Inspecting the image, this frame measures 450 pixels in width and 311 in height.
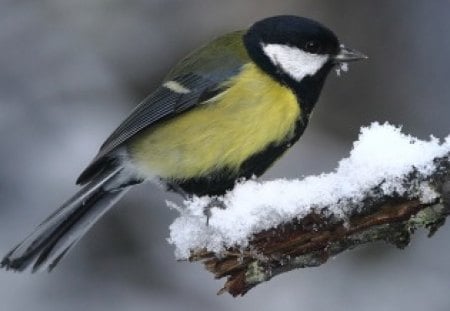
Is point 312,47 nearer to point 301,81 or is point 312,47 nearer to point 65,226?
point 301,81

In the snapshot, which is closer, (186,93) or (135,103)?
(186,93)

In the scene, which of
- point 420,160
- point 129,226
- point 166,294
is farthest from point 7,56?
point 420,160

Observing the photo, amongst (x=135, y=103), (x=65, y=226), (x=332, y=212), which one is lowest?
(x=135, y=103)

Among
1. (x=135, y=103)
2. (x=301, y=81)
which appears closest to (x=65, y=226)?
(x=301, y=81)

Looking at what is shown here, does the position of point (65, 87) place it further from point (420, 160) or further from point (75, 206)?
point (420, 160)

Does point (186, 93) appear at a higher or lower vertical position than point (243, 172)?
higher

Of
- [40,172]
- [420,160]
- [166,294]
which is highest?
[420,160]

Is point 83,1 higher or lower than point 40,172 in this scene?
higher

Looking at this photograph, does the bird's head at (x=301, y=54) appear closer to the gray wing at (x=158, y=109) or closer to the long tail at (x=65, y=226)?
the gray wing at (x=158, y=109)
